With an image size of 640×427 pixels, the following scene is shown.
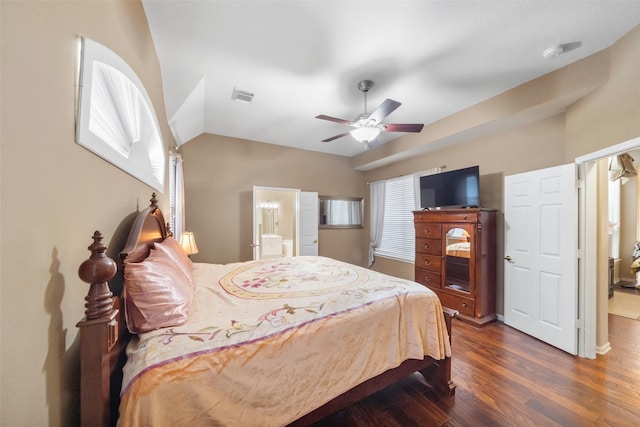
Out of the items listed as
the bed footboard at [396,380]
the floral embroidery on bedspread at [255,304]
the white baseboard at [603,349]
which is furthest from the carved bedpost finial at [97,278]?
the white baseboard at [603,349]

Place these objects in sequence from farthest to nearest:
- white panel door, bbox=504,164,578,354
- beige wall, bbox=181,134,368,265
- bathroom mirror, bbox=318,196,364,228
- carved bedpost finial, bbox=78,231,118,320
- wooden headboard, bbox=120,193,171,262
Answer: bathroom mirror, bbox=318,196,364,228, beige wall, bbox=181,134,368,265, white panel door, bbox=504,164,578,354, wooden headboard, bbox=120,193,171,262, carved bedpost finial, bbox=78,231,118,320

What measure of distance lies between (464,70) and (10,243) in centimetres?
325

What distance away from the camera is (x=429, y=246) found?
3.64 metres

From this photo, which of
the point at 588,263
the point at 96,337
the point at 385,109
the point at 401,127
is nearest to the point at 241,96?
the point at 385,109

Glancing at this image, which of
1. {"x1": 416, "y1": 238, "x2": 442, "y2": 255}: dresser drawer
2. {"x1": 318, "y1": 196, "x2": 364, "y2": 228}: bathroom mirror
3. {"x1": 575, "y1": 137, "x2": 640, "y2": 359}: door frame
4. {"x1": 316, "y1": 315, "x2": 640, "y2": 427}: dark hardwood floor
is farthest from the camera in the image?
{"x1": 318, "y1": 196, "x2": 364, "y2": 228}: bathroom mirror

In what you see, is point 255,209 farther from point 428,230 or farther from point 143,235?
point 428,230

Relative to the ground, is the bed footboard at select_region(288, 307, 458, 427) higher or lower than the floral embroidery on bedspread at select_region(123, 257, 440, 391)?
lower

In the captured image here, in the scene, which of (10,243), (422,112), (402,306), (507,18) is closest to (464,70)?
(507,18)

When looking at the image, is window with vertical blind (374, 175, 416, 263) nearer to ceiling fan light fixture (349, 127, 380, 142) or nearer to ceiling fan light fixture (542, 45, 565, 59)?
ceiling fan light fixture (349, 127, 380, 142)

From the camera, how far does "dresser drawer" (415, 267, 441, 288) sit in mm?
3537

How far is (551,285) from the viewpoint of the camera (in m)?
2.55

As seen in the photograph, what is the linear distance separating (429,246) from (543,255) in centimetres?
130

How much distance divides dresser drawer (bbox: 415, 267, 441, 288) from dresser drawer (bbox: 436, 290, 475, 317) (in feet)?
0.50

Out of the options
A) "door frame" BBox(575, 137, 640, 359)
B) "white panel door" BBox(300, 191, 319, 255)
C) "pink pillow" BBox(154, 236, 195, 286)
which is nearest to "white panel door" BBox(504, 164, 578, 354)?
"door frame" BBox(575, 137, 640, 359)
